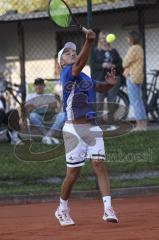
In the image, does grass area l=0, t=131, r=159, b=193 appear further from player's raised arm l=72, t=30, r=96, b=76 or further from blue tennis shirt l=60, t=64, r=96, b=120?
player's raised arm l=72, t=30, r=96, b=76

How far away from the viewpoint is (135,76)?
1503 centimetres

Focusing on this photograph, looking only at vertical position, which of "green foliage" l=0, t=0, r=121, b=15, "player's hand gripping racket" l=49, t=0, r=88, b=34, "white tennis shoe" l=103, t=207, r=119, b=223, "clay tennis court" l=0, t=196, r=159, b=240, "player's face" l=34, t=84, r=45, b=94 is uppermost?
"green foliage" l=0, t=0, r=121, b=15

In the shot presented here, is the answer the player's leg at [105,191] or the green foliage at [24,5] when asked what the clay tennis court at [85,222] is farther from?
the green foliage at [24,5]

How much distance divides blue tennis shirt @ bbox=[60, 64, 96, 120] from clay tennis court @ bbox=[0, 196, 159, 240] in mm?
1204

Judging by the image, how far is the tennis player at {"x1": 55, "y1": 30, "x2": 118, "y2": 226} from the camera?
8133mm

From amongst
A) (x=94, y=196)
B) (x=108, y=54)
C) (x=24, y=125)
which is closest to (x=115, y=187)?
(x=94, y=196)

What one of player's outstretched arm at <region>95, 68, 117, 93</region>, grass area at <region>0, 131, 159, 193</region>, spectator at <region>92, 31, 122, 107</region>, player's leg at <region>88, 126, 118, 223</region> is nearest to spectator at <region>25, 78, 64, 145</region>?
grass area at <region>0, 131, 159, 193</region>

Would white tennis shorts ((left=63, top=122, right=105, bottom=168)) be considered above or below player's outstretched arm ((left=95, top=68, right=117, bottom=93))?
below

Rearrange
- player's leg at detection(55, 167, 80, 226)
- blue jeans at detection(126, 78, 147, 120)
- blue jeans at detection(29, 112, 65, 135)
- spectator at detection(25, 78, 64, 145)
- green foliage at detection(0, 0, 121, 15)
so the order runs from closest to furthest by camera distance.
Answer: player's leg at detection(55, 167, 80, 226) → spectator at detection(25, 78, 64, 145) → blue jeans at detection(29, 112, 65, 135) → blue jeans at detection(126, 78, 147, 120) → green foliage at detection(0, 0, 121, 15)

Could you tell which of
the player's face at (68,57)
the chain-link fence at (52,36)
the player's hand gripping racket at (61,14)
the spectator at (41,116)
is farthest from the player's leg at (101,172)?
the chain-link fence at (52,36)

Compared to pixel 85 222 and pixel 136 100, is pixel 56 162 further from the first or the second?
pixel 85 222

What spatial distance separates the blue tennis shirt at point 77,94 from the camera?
8.09 metres

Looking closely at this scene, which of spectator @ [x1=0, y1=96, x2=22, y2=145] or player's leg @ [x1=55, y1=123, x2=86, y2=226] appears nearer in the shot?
player's leg @ [x1=55, y1=123, x2=86, y2=226]

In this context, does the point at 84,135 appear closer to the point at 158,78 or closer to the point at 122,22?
the point at 158,78
